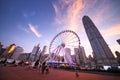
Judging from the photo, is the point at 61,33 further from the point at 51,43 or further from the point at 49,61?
the point at 49,61

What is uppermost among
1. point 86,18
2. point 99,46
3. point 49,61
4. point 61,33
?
point 86,18

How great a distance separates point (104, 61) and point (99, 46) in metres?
19.9

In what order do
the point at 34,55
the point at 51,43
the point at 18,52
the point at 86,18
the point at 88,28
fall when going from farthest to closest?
1. the point at 18,52
2. the point at 34,55
3. the point at 86,18
4. the point at 88,28
5. the point at 51,43

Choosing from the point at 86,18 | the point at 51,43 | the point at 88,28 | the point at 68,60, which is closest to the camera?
the point at 51,43

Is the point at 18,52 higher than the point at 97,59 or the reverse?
higher

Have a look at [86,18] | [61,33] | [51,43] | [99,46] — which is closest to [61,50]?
[51,43]

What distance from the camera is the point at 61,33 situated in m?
43.0

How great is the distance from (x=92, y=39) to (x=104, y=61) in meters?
32.5

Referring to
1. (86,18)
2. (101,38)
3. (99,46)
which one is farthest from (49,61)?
(86,18)

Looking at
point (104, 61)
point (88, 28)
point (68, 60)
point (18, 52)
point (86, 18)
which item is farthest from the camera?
point (18, 52)

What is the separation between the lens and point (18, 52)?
188250mm

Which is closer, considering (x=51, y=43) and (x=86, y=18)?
(x=51, y=43)

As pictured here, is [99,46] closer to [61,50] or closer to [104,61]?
[104,61]

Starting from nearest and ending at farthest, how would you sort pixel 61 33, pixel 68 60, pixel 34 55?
pixel 61 33
pixel 68 60
pixel 34 55
